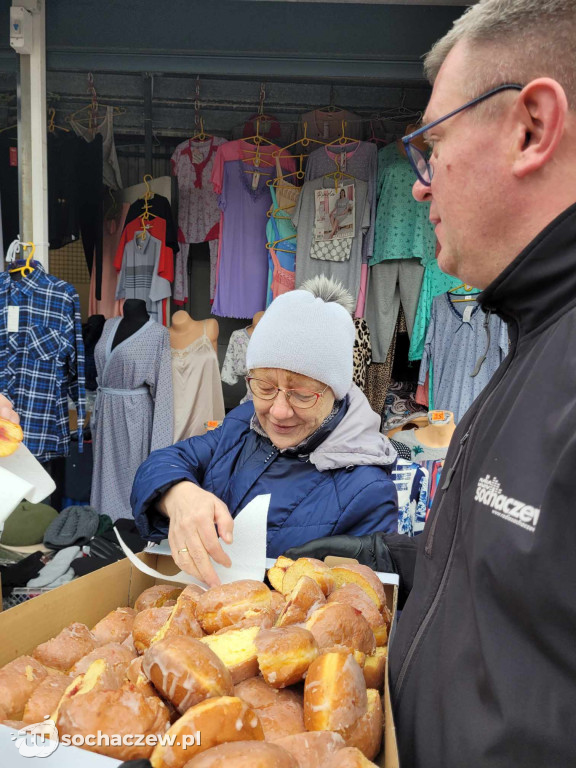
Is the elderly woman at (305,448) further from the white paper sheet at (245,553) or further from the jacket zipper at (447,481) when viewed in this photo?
the jacket zipper at (447,481)

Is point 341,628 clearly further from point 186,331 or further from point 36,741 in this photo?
point 186,331

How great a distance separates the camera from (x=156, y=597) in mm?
1113

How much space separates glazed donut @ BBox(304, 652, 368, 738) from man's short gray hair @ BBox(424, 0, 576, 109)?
0.74 meters

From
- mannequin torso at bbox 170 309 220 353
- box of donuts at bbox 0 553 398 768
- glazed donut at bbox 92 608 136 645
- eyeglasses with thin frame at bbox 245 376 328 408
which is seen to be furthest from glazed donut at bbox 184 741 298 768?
mannequin torso at bbox 170 309 220 353

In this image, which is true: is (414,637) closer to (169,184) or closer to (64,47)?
(64,47)

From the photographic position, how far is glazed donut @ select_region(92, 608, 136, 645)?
99 cm

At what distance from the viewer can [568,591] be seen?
0.57 m

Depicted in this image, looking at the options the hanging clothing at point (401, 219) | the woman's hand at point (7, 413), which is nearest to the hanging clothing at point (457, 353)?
the hanging clothing at point (401, 219)

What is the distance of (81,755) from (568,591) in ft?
1.64

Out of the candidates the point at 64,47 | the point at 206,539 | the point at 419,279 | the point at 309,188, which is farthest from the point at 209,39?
the point at 206,539

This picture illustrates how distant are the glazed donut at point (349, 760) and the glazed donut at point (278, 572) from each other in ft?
1.54

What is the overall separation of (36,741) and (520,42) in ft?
3.14

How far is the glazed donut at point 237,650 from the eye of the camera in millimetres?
792

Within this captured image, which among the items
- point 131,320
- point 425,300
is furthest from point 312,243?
point 131,320
